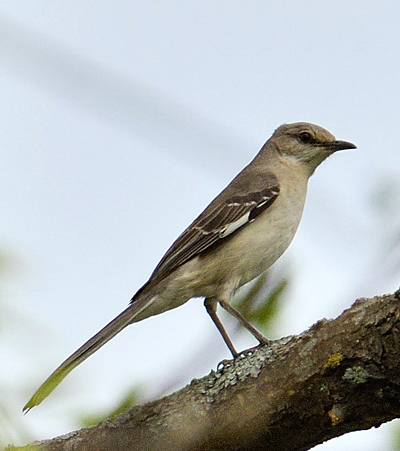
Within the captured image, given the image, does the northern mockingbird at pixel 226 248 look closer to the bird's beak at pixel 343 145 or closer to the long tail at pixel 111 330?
the long tail at pixel 111 330

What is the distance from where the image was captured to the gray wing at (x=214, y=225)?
5.59 m

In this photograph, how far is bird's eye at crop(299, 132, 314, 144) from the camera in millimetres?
6785

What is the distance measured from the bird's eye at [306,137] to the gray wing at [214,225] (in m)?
0.93

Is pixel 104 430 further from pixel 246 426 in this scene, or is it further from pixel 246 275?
pixel 246 275

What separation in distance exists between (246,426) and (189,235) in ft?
9.15

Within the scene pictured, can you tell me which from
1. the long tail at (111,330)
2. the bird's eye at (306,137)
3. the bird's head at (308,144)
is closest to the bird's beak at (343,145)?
the bird's head at (308,144)

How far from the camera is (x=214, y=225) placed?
5.79 meters

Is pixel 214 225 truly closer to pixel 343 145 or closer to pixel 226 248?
pixel 226 248

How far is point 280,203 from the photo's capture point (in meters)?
5.86

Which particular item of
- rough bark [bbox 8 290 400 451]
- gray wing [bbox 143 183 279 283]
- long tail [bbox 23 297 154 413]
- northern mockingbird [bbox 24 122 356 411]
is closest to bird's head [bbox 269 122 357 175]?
northern mockingbird [bbox 24 122 356 411]

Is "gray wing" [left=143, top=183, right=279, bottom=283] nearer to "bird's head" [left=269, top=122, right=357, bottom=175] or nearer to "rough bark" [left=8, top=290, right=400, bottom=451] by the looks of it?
"bird's head" [left=269, top=122, right=357, bottom=175]

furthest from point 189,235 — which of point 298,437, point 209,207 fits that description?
point 298,437

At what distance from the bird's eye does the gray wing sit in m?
0.93

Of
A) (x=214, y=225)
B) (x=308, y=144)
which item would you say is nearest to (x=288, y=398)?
(x=214, y=225)
